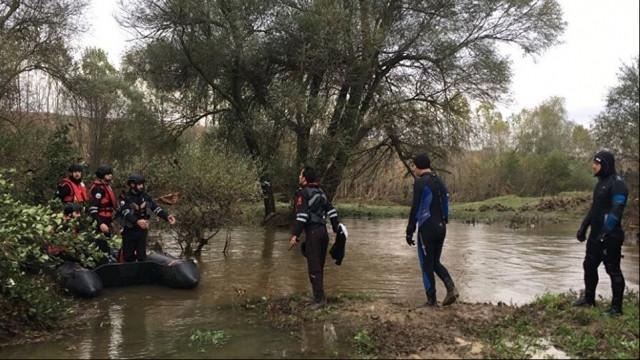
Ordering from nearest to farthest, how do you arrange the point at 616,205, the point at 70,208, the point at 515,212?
1. the point at 616,205
2. the point at 70,208
3. the point at 515,212

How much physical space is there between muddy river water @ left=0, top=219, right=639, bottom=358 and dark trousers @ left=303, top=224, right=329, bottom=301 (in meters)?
1.05

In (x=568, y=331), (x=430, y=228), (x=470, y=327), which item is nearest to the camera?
(x=568, y=331)

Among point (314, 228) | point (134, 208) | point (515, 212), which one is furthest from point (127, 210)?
point (515, 212)

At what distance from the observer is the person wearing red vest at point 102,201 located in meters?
9.67

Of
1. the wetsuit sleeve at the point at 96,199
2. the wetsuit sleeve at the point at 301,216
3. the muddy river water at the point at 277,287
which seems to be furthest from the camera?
the wetsuit sleeve at the point at 96,199

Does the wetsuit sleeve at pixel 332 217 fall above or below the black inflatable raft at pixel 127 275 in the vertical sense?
above

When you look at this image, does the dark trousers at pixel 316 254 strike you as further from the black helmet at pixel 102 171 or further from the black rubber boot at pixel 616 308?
the black helmet at pixel 102 171

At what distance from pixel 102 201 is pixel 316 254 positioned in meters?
4.51

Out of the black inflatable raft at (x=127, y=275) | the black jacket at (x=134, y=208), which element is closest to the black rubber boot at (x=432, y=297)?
the black inflatable raft at (x=127, y=275)

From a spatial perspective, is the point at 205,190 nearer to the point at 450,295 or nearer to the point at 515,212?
the point at 450,295

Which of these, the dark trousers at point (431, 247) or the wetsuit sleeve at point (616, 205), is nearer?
the wetsuit sleeve at point (616, 205)

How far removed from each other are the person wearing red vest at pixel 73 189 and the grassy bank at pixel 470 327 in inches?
165

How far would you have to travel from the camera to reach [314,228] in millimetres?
7723

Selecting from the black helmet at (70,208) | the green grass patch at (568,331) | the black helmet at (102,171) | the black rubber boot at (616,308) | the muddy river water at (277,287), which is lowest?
the muddy river water at (277,287)
